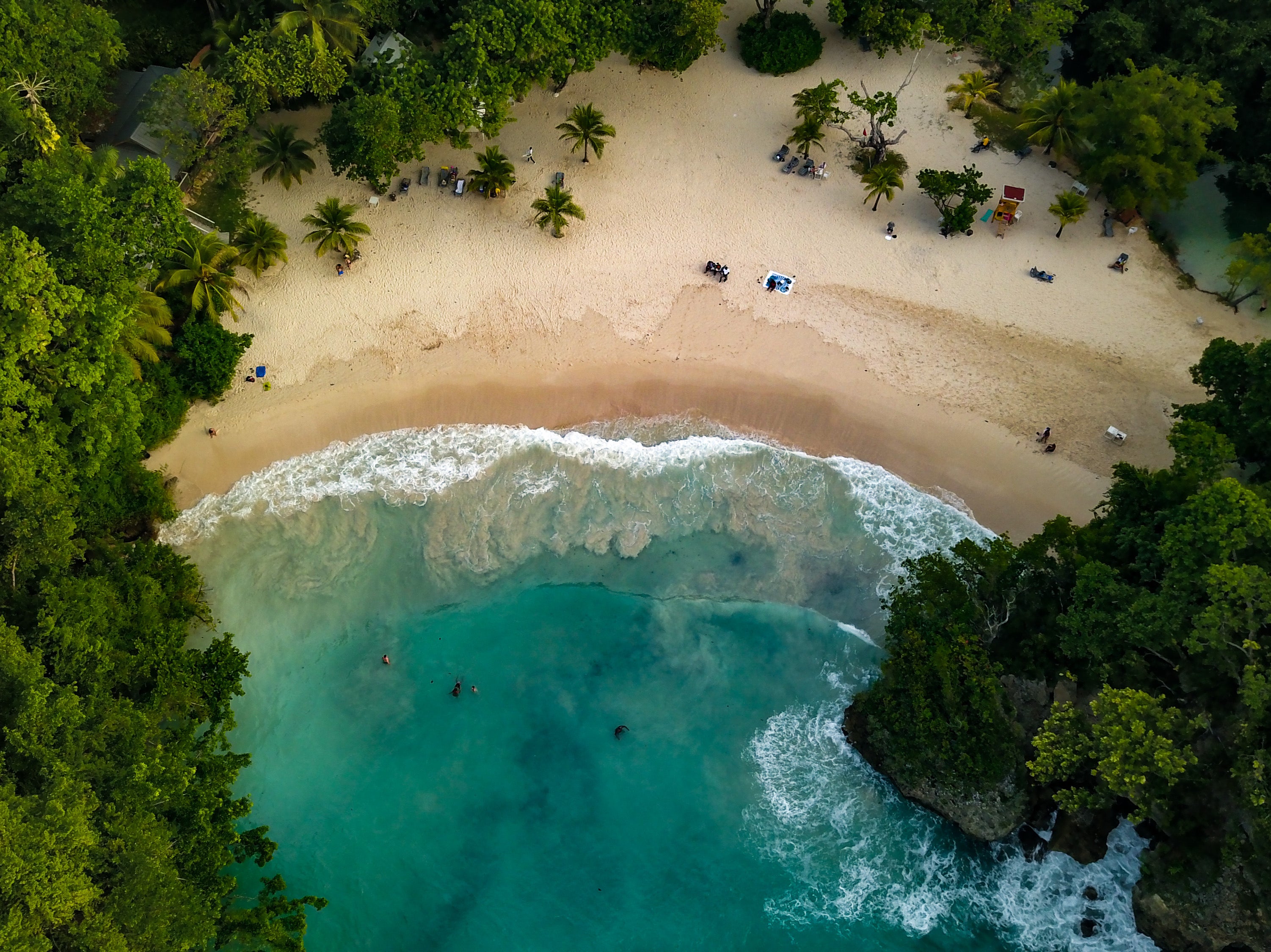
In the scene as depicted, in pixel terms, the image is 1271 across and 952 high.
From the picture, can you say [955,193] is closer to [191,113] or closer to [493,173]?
[493,173]

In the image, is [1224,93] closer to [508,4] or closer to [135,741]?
[508,4]

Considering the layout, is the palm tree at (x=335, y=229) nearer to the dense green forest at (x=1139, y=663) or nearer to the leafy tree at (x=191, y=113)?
the leafy tree at (x=191, y=113)

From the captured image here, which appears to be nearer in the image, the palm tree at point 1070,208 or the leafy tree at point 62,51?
the leafy tree at point 62,51

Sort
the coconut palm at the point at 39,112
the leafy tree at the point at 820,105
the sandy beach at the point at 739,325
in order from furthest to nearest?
the leafy tree at the point at 820,105 < the sandy beach at the point at 739,325 < the coconut palm at the point at 39,112

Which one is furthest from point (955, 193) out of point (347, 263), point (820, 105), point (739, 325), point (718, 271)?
point (347, 263)

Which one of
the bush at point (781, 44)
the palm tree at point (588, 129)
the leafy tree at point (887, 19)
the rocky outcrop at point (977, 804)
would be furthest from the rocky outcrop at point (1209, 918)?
the bush at point (781, 44)

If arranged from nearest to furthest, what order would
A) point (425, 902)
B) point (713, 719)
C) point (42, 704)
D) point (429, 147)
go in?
point (42, 704) < point (425, 902) < point (713, 719) < point (429, 147)

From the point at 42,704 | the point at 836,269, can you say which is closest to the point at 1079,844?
the point at 836,269
